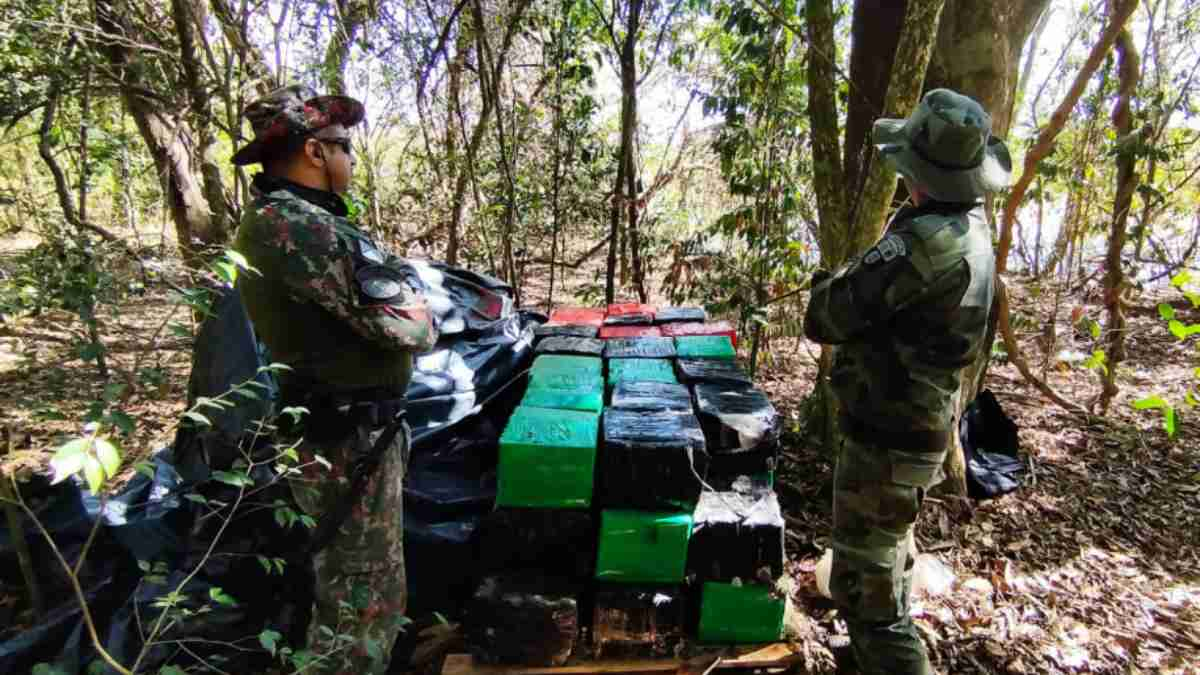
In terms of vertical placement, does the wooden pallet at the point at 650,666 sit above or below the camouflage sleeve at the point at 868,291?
below

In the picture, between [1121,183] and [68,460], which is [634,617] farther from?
[1121,183]

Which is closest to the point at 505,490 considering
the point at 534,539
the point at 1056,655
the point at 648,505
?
the point at 534,539

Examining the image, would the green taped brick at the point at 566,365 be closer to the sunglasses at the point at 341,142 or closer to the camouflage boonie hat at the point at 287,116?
the sunglasses at the point at 341,142

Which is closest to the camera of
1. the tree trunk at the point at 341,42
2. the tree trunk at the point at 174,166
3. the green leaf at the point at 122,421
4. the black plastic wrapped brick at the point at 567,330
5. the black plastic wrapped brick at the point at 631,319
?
the green leaf at the point at 122,421

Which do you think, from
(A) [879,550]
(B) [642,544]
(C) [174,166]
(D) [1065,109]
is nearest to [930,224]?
(A) [879,550]

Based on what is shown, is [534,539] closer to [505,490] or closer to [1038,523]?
[505,490]

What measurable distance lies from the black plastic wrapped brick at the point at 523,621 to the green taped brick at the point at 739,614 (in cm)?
47

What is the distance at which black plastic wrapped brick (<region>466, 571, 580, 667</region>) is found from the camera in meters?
2.18

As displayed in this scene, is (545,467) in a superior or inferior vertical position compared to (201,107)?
inferior

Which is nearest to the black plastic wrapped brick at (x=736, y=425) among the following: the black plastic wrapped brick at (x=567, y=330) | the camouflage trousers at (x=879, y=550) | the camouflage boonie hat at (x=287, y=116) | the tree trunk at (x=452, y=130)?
the camouflage trousers at (x=879, y=550)

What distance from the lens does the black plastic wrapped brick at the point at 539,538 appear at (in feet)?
7.24

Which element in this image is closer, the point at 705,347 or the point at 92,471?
the point at 92,471

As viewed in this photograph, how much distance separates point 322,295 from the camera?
1.89 metres

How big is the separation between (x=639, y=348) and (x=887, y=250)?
140cm
